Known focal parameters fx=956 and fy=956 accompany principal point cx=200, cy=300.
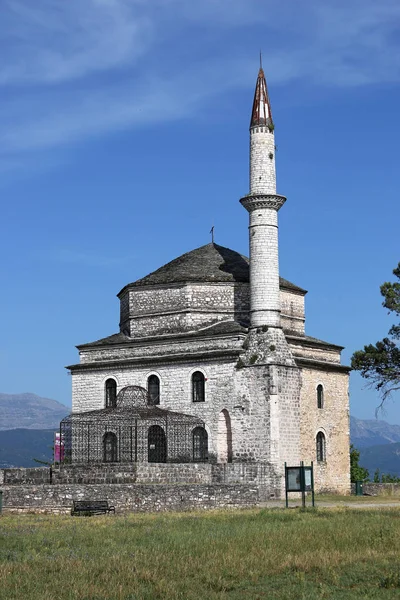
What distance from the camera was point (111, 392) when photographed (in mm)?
42094

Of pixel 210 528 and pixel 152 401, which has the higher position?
pixel 152 401

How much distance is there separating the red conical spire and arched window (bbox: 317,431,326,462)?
44.5ft

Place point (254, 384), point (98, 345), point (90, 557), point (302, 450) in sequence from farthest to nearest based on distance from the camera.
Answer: point (98, 345) → point (302, 450) → point (254, 384) → point (90, 557)

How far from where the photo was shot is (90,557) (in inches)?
621

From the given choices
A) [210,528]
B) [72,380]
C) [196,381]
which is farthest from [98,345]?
[210,528]

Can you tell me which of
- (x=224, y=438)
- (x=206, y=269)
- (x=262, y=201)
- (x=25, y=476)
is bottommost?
(x=25, y=476)

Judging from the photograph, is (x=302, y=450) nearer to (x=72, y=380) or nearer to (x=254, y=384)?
(x=254, y=384)

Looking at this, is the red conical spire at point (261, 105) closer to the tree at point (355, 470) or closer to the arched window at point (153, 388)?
the arched window at point (153, 388)

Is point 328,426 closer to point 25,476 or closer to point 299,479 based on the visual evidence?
point 25,476

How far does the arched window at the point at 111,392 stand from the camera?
41906 millimetres

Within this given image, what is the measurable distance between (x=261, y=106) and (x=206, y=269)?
759cm

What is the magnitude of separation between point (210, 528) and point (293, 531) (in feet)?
6.53

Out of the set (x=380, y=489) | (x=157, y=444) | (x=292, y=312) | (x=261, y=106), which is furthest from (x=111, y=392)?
(x=261, y=106)

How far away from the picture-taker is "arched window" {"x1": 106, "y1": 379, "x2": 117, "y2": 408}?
41.9 metres
